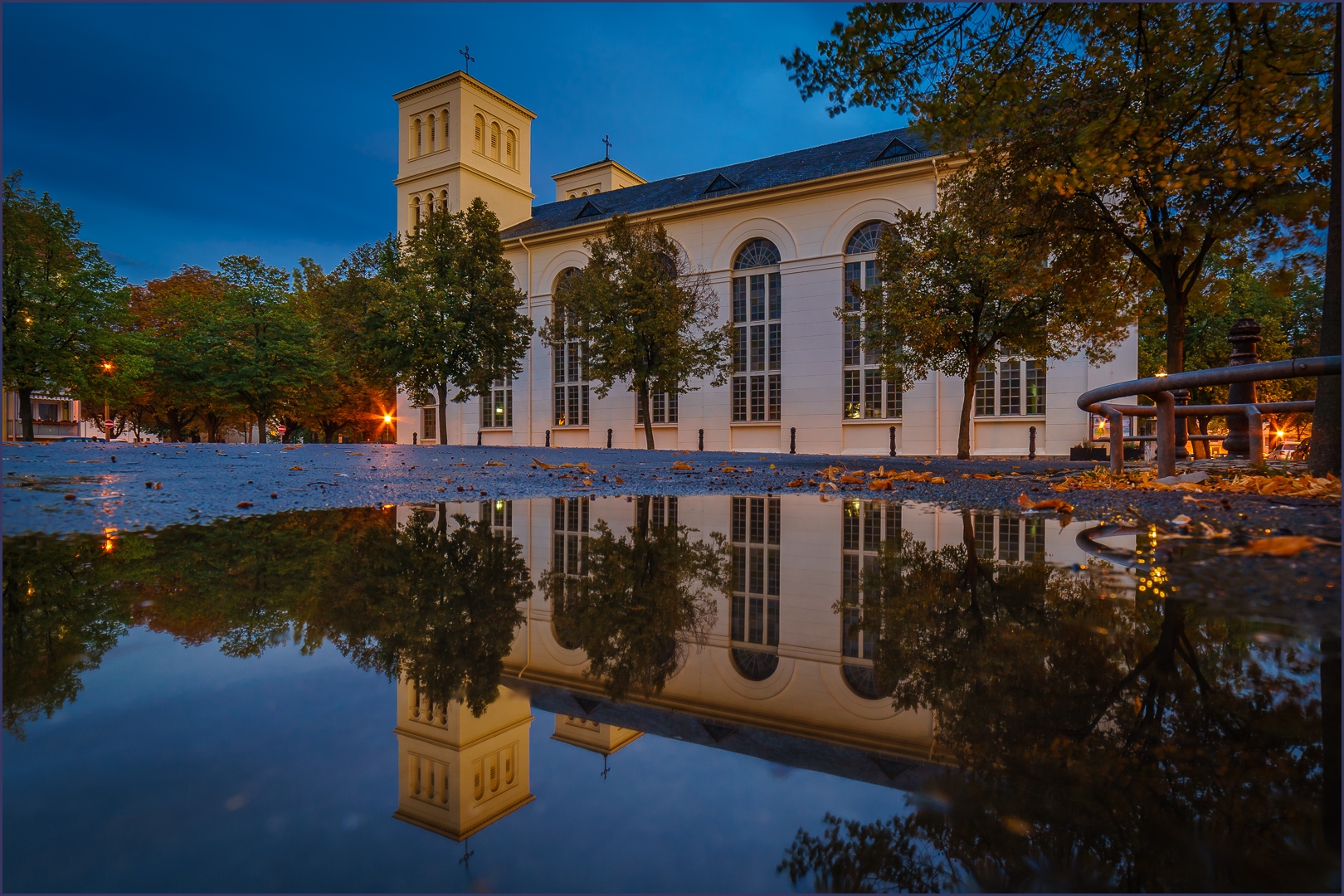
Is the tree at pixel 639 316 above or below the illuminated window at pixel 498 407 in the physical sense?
above

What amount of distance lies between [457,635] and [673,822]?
89 cm

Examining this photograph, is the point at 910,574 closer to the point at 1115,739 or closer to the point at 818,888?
the point at 1115,739

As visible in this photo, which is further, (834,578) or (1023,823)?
(834,578)

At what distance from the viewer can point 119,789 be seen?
2.52 ft

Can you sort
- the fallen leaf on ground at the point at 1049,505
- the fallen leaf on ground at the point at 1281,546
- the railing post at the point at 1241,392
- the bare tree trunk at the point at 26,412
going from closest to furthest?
1. the fallen leaf on ground at the point at 1281,546
2. the fallen leaf on ground at the point at 1049,505
3. the railing post at the point at 1241,392
4. the bare tree trunk at the point at 26,412

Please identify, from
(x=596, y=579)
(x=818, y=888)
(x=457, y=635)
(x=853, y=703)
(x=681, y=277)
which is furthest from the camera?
(x=681, y=277)

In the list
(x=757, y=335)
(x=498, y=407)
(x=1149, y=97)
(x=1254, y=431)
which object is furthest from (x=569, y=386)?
(x=1254, y=431)

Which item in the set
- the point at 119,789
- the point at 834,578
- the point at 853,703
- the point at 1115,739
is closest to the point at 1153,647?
the point at 1115,739

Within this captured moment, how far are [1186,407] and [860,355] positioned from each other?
20466mm

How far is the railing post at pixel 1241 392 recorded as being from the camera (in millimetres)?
7355

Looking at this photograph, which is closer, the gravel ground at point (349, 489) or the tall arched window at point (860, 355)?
the gravel ground at point (349, 489)

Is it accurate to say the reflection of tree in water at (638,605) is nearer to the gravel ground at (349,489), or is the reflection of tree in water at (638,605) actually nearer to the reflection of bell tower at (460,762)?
the reflection of bell tower at (460,762)

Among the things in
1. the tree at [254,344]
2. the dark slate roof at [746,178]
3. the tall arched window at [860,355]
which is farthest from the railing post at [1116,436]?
the tree at [254,344]

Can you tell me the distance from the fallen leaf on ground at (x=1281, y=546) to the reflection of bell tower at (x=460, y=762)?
270 cm
